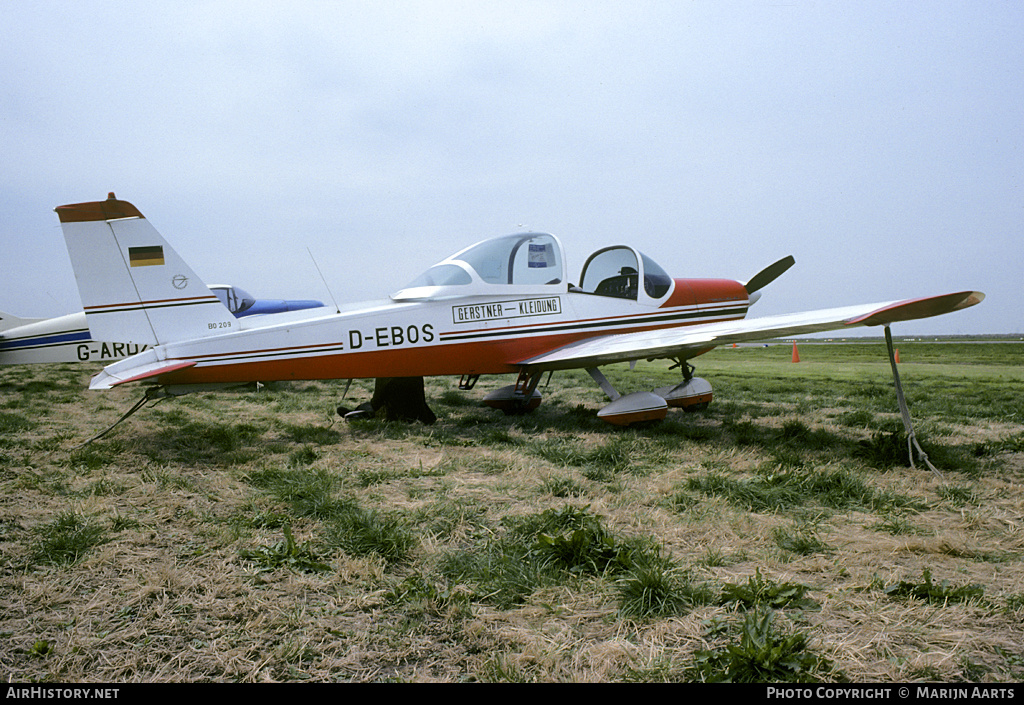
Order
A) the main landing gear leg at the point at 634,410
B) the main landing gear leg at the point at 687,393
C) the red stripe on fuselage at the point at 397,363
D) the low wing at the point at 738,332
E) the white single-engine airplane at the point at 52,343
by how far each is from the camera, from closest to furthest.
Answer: the low wing at the point at 738,332, the red stripe on fuselage at the point at 397,363, the main landing gear leg at the point at 634,410, the main landing gear leg at the point at 687,393, the white single-engine airplane at the point at 52,343

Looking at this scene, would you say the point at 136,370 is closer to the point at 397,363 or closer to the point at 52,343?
the point at 397,363

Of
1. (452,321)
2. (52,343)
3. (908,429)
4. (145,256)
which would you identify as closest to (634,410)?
(452,321)

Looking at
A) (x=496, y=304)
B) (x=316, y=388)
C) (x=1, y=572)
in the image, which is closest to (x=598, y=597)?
(x=1, y=572)

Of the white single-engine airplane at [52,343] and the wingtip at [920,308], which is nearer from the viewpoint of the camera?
the wingtip at [920,308]

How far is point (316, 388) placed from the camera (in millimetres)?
11156

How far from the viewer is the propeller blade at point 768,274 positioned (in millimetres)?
9070

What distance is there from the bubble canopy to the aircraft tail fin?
229 cm

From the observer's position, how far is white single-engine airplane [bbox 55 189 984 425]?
568cm

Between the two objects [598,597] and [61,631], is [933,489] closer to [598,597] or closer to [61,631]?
[598,597]

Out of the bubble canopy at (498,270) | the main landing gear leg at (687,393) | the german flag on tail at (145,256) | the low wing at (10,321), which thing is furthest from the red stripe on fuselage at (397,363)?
the low wing at (10,321)

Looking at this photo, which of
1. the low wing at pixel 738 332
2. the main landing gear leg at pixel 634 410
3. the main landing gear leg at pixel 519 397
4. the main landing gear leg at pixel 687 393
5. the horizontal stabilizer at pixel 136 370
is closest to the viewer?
the low wing at pixel 738 332

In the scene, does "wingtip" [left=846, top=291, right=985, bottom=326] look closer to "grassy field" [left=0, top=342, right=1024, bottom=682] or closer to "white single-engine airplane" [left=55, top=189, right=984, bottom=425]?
"white single-engine airplane" [left=55, top=189, right=984, bottom=425]

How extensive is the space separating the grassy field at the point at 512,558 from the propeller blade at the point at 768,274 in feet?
12.5

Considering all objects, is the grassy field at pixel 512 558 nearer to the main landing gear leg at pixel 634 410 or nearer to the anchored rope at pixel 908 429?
the anchored rope at pixel 908 429
